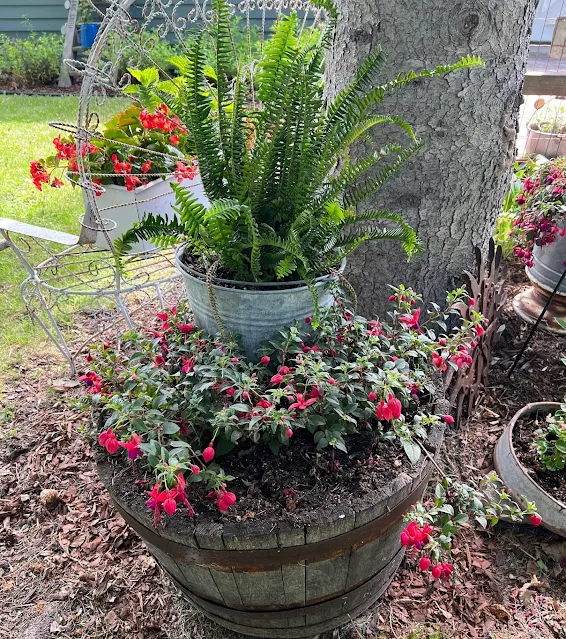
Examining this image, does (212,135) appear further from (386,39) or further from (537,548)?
(537,548)

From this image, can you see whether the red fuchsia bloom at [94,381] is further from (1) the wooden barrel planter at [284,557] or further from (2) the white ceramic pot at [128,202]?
(2) the white ceramic pot at [128,202]

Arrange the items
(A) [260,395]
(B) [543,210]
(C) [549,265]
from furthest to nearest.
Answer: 1. (C) [549,265]
2. (B) [543,210]
3. (A) [260,395]

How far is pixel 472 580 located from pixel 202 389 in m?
1.11

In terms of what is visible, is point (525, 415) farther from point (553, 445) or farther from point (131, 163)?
point (131, 163)

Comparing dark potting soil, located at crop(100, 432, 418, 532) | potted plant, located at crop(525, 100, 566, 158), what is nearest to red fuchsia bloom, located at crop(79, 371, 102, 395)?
dark potting soil, located at crop(100, 432, 418, 532)

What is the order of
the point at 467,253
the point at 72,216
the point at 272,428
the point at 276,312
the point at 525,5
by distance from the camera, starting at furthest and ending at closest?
the point at 72,216 < the point at 467,253 < the point at 525,5 < the point at 276,312 < the point at 272,428

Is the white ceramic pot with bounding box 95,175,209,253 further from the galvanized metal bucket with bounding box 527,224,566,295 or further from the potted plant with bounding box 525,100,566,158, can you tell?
the potted plant with bounding box 525,100,566,158

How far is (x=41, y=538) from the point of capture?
68.7 inches

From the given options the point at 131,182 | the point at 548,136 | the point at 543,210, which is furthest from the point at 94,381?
the point at 548,136

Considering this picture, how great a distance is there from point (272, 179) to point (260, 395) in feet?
1.75

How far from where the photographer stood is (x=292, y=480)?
117 centimetres

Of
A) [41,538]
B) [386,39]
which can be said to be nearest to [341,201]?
[386,39]

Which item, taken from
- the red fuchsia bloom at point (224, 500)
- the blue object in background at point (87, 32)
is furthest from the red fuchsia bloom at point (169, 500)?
the blue object in background at point (87, 32)

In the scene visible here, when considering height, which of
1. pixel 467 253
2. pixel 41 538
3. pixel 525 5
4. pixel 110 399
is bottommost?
pixel 41 538
